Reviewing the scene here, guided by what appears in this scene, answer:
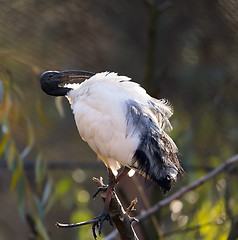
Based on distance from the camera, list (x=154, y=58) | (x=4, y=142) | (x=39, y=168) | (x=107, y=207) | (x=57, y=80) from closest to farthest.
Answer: (x=107, y=207) → (x=57, y=80) → (x=4, y=142) → (x=39, y=168) → (x=154, y=58)

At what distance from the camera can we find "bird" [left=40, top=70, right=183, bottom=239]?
8.59 ft

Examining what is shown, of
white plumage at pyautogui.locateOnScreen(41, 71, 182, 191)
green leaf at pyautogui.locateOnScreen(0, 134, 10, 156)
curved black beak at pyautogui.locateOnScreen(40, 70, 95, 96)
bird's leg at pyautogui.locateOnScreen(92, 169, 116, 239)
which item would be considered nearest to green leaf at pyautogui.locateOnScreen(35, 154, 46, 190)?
green leaf at pyautogui.locateOnScreen(0, 134, 10, 156)

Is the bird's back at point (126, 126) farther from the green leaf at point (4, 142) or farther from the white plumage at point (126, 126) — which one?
the green leaf at point (4, 142)

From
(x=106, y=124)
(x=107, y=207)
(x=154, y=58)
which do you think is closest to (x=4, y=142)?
(x=106, y=124)

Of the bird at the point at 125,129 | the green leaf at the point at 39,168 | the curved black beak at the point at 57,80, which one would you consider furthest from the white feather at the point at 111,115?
the green leaf at the point at 39,168

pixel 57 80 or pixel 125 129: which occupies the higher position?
pixel 125 129

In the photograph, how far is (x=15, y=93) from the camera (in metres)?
3.62

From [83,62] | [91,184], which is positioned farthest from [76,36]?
[91,184]

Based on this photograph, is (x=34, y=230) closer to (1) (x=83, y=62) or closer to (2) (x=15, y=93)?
(2) (x=15, y=93)

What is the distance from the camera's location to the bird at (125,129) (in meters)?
2.62

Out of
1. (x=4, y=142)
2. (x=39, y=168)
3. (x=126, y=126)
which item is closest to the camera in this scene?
(x=126, y=126)

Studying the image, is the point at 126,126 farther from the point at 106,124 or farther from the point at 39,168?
the point at 39,168

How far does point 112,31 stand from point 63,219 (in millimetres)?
2492

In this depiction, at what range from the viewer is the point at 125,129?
8.85 ft
